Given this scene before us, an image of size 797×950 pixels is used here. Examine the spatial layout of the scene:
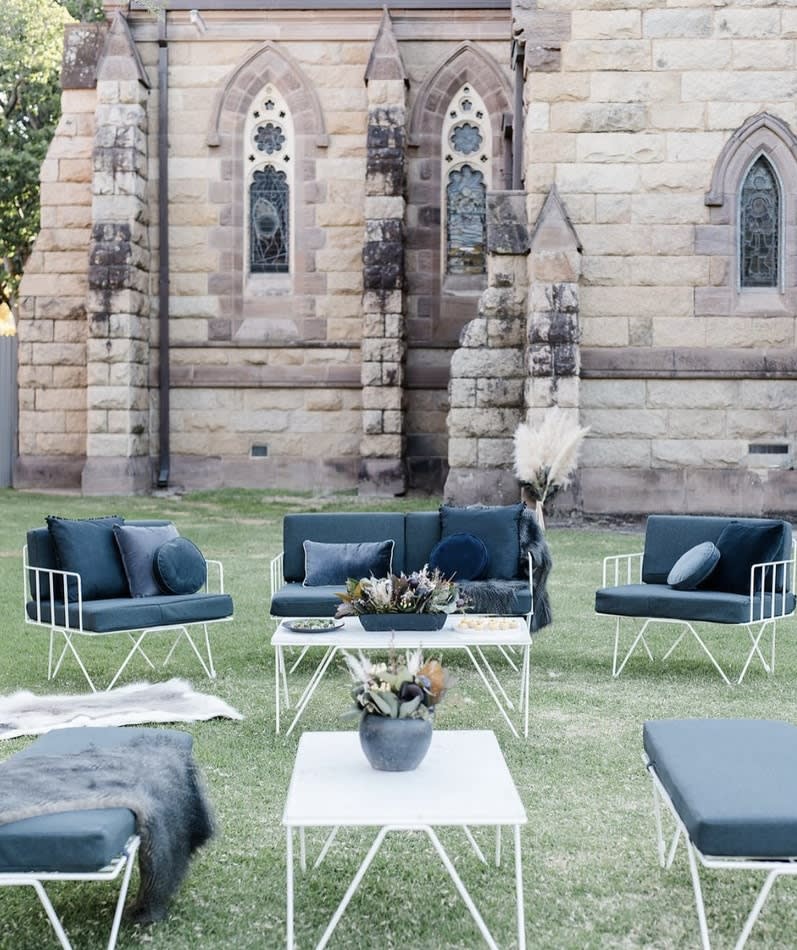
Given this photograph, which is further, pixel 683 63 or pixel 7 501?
pixel 7 501

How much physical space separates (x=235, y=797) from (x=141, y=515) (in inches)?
465

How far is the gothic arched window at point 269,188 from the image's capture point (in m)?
20.2

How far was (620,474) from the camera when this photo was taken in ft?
52.3

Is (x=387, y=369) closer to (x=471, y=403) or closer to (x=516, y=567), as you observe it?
(x=471, y=403)

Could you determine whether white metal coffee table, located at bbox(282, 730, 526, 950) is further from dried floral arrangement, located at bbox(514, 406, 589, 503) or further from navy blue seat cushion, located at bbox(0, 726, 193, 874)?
dried floral arrangement, located at bbox(514, 406, 589, 503)

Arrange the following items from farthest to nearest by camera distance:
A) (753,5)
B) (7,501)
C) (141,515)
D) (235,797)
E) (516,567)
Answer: (7,501) → (141,515) → (753,5) → (516,567) → (235,797)

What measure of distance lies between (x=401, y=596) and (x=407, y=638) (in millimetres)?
223

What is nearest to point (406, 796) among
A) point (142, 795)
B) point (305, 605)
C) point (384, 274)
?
point (142, 795)

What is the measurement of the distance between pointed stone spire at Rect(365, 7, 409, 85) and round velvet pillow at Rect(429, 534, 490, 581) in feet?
39.2

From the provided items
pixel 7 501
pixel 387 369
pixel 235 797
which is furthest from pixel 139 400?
pixel 235 797

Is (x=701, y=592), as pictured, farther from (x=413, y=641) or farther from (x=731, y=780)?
(x=731, y=780)

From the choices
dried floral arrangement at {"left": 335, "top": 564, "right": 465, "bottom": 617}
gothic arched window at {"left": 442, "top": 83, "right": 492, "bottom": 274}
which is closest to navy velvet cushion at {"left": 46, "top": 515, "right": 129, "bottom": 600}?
dried floral arrangement at {"left": 335, "top": 564, "right": 465, "bottom": 617}

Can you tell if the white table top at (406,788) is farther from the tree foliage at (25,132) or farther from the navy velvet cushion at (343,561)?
the tree foliage at (25,132)

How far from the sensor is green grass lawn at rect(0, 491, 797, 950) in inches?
169
